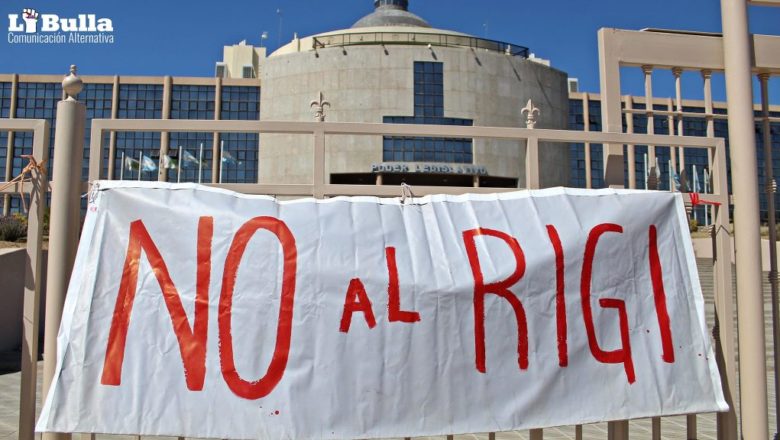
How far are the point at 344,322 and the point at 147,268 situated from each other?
45.5 inches

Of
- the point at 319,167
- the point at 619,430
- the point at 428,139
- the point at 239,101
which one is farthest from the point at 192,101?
the point at 619,430

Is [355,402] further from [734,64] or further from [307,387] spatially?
[734,64]

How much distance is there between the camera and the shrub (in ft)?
64.6

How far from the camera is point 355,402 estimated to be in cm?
351

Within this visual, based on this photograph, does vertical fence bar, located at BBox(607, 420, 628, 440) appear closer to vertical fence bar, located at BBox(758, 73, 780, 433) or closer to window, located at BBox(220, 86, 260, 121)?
vertical fence bar, located at BBox(758, 73, 780, 433)

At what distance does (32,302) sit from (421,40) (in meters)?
47.8

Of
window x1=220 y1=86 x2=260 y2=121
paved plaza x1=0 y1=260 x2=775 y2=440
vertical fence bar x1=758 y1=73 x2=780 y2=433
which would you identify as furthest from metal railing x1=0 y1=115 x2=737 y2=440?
window x1=220 y1=86 x2=260 y2=121

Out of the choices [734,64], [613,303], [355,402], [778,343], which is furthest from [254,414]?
[734,64]

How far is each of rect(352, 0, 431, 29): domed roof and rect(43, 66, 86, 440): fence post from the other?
5633cm

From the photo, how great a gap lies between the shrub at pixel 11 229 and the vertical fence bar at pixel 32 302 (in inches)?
730

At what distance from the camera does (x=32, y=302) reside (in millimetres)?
3725

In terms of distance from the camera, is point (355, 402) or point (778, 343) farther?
point (778, 343)

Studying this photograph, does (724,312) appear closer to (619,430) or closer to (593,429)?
(619,430)

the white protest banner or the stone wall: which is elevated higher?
the stone wall
